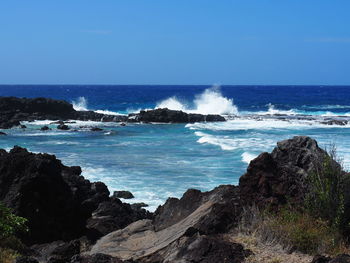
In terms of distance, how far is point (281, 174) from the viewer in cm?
1154

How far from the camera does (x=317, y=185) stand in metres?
10.0

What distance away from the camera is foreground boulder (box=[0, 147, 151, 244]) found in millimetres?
14555

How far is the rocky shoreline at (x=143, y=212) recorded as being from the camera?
9156 mm

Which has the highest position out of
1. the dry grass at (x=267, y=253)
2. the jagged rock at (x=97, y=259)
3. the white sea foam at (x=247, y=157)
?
the dry grass at (x=267, y=253)

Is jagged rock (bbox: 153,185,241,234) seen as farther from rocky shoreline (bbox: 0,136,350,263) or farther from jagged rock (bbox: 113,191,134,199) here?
jagged rock (bbox: 113,191,134,199)

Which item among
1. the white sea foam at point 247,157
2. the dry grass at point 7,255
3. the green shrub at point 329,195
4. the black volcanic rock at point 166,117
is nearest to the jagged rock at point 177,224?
the green shrub at point 329,195

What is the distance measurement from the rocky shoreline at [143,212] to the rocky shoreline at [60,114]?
44496 mm

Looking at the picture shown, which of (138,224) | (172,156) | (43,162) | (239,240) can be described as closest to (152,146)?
(172,156)

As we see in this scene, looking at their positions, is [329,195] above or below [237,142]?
above

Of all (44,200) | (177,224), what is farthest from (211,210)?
(44,200)

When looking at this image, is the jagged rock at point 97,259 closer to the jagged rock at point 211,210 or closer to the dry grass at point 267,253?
the jagged rock at point 211,210

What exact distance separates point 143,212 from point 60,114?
52779 mm

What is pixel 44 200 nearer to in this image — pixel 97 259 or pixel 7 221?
pixel 7 221

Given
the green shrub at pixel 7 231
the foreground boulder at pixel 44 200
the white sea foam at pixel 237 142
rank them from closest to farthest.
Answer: the green shrub at pixel 7 231
the foreground boulder at pixel 44 200
the white sea foam at pixel 237 142
